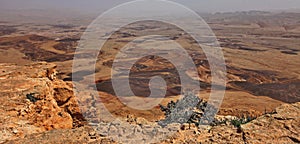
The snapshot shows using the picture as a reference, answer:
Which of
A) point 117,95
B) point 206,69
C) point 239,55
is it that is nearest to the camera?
point 117,95

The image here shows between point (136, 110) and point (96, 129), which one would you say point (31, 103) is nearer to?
point (96, 129)

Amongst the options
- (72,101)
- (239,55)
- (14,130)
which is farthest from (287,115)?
(239,55)

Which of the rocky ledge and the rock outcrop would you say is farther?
the rock outcrop

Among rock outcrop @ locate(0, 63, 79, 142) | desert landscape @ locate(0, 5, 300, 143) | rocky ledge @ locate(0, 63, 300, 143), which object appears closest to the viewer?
rocky ledge @ locate(0, 63, 300, 143)

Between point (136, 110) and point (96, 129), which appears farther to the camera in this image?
point (136, 110)

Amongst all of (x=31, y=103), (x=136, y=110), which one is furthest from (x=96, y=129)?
(x=136, y=110)

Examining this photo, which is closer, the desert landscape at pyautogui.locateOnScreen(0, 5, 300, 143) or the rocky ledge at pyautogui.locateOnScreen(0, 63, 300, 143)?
the rocky ledge at pyautogui.locateOnScreen(0, 63, 300, 143)

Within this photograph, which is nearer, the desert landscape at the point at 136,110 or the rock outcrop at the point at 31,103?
the desert landscape at the point at 136,110

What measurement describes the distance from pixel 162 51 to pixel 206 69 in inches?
469

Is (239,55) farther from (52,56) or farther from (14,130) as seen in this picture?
(14,130)

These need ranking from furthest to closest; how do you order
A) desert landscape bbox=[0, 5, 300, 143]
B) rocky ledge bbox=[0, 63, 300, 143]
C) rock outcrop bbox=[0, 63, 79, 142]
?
rock outcrop bbox=[0, 63, 79, 142]
desert landscape bbox=[0, 5, 300, 143]
rocky ledge bbox=[0, 63, 300, 143]

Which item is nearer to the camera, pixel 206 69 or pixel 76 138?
pixel 76 138

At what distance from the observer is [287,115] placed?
5.78 meters

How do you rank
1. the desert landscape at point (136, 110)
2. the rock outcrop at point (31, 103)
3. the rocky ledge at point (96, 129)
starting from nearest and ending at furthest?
the rocky ledge at point (96, 129), the desert landscape at point (136, 110), the rock outcrop at point (31, 103)
